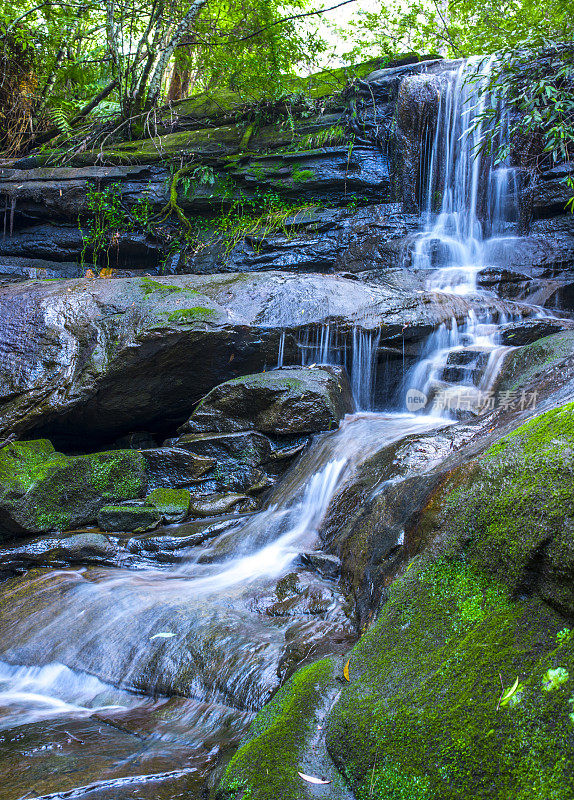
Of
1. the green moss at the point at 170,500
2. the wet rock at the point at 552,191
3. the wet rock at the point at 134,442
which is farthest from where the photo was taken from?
the wet rock at the point at 552,191

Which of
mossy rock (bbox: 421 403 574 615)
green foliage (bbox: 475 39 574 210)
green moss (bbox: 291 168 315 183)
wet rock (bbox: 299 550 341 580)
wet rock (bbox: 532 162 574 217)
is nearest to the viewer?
mossy rock (bbox: 421 403 574 615)

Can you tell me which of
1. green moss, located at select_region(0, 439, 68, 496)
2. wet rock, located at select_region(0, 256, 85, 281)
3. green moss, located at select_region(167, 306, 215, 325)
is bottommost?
green moss, located at select_region(0, 439, 68, 496)

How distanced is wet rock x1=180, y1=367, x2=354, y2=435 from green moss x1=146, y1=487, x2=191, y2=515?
96 cm

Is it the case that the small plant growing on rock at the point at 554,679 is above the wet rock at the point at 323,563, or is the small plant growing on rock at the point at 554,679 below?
above

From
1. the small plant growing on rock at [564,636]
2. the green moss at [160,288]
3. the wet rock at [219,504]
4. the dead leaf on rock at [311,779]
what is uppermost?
the green moss at [160,288]

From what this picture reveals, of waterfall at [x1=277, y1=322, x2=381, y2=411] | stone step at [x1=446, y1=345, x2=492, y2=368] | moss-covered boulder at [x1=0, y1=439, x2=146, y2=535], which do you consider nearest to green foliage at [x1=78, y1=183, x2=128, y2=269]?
waterfall at [x1=277, y1=322, x2=381, y2=411]

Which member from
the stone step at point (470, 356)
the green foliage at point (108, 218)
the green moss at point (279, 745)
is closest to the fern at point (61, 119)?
the green foliage at point (108, 218)

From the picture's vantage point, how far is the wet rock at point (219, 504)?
19.2ft

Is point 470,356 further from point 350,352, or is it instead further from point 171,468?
point 171,468

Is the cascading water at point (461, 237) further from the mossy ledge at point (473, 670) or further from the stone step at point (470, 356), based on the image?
the mossy ledge at point (473, 670)

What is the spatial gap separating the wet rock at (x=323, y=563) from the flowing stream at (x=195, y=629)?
0.30ft

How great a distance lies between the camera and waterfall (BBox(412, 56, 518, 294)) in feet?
31.3

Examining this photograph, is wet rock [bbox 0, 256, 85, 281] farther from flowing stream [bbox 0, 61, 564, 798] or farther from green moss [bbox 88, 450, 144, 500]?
flowing stream [bbox 0, 61, 564, 798]

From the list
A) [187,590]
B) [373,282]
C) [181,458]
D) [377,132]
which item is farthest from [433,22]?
[187,590]
